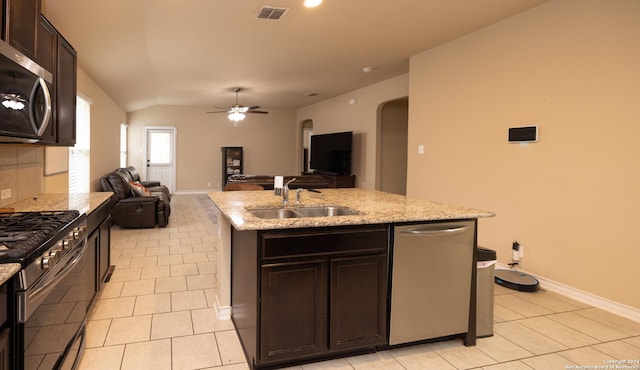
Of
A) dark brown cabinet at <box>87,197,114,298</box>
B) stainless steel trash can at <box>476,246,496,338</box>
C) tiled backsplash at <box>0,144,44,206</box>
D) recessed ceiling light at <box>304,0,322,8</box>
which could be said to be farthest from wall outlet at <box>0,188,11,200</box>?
stainless steel trash can at <box>476,246,496,338</box>

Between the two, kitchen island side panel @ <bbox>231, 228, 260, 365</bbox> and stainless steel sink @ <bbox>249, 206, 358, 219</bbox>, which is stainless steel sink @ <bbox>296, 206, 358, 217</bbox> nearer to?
stainless steel sink @ <bbox>249, 206, 358, 219</bbox>

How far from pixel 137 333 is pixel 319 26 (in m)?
3.45

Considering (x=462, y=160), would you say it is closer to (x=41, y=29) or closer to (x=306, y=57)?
(x=306, y=57)

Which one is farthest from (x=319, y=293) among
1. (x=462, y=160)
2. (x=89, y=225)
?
(x=462, y=160)

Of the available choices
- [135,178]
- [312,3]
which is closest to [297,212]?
[312,3]

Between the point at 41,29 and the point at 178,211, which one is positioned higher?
the point at 41,29

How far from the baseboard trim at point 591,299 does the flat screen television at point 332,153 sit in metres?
4.89

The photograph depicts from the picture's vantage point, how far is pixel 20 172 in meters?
2.96

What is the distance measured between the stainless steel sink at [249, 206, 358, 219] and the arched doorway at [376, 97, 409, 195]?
208 inches

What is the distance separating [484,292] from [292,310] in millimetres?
1364

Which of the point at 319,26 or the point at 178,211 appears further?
the point at 178,211

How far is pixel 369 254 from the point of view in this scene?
2316 mm

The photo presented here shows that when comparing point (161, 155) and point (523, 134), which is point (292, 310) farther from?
point (161, 155)

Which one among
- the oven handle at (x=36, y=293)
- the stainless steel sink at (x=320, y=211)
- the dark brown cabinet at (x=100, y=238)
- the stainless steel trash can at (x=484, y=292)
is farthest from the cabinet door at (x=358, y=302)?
the dark brown cabinet at (x=100, y=238)
